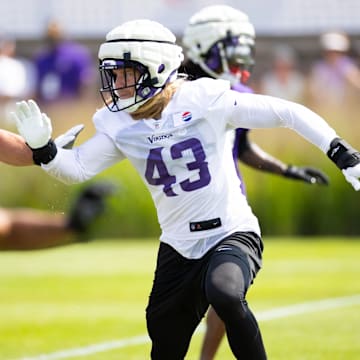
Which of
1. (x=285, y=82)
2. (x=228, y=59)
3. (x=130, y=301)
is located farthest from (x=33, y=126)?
(x=285, y=82)

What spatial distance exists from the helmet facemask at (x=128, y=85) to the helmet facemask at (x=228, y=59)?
4.45ft

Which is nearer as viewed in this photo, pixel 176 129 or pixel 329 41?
pixel 176 129

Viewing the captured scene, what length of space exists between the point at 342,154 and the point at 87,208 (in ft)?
4.19

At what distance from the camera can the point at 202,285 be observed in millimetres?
5887

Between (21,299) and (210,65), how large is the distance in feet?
14.1

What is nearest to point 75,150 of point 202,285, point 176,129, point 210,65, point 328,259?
point 176,129

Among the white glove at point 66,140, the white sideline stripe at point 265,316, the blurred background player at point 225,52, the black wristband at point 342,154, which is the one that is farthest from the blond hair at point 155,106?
the white sideline stripe at point 265,316

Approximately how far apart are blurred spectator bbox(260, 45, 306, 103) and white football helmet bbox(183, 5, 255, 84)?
896 cm

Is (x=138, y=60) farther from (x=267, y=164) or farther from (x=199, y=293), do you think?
(x=267, y=164)

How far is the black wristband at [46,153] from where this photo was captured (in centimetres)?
605

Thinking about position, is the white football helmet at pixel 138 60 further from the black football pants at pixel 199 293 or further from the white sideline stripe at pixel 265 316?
the white sideline stripe at pixel 265 316

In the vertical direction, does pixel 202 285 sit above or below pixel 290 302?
above

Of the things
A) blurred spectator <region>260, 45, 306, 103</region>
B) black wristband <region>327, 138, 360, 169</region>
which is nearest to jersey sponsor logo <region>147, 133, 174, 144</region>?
black wristband <region>327, 138, 360, 169</region>

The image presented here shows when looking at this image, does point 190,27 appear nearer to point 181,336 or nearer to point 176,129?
point 176,129
